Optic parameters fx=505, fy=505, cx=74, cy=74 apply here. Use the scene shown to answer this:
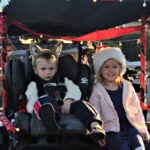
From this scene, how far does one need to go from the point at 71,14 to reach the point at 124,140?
1.35 metres

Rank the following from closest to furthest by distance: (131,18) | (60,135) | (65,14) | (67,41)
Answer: (60,135)
(65,14)
(131,18)
(67,41)

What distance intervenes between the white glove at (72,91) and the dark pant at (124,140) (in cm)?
48

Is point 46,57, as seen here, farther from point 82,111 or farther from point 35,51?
point 82,111

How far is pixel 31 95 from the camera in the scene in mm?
4938

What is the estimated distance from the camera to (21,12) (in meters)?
4.79

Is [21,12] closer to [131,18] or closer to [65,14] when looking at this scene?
[65,14]

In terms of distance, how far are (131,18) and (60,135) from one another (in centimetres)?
172

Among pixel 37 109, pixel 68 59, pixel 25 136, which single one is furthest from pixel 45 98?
pixel 68 59

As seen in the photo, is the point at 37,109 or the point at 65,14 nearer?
the point at 37,109

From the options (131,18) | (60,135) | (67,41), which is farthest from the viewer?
(67,41)

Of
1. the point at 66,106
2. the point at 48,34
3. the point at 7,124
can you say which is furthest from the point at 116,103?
the point at 48,34

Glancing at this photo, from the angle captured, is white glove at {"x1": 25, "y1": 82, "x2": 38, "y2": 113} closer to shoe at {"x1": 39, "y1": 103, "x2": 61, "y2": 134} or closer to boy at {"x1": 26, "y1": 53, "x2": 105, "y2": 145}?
boy at {"x1": 26, "y1": 53, "x2": 105, "y2": 145}

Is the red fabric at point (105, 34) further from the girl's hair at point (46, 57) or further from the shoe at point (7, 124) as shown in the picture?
the shoe at point (7, 124)

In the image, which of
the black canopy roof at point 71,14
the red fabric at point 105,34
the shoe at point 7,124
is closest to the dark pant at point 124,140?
the shoe at point 7,124
